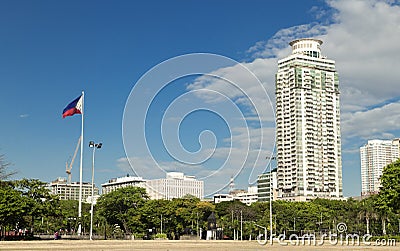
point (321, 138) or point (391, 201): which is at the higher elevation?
point (321, 138)

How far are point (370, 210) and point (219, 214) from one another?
90.1ft

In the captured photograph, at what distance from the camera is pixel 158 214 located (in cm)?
8681

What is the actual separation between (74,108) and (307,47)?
4890 inches

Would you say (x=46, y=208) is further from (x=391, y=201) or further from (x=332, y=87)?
(x=332, y=87)

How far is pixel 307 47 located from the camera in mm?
173125

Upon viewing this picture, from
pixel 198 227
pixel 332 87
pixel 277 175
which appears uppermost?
pixel 332 87

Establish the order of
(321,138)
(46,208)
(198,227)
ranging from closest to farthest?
(46,208)
(198,227)
(321,138)

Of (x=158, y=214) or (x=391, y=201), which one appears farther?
(x=158, y=214)

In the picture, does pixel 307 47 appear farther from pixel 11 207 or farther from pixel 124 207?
pixel 11 207

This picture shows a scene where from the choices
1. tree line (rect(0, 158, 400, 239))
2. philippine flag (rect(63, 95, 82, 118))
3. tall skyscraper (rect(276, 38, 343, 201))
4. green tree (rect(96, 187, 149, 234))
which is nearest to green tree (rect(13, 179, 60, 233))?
philippine flag (rect(63, 95, 82, 118))

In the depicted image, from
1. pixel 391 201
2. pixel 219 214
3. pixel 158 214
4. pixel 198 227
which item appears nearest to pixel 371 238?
pixel 391 201

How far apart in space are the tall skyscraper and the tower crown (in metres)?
0.88

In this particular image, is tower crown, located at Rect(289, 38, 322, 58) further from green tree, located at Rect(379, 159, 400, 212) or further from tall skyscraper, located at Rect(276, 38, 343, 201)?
green tree, located at Rect(379, 159, 400, 212)

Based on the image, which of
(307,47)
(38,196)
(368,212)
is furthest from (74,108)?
(307,47)
